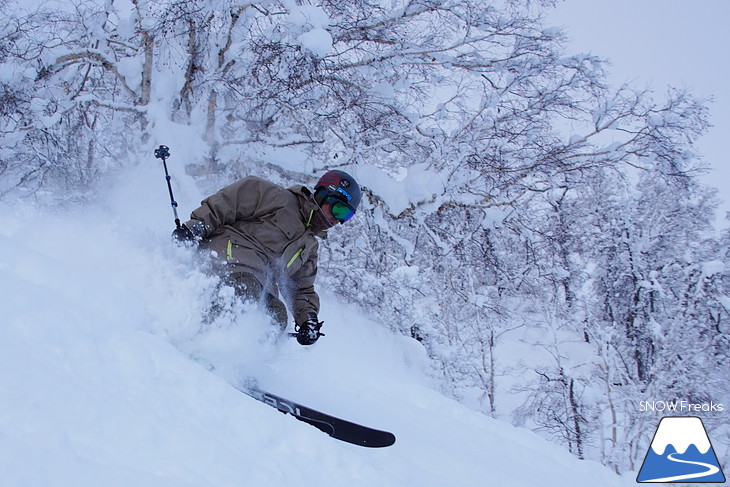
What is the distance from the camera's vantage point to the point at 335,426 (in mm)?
2666

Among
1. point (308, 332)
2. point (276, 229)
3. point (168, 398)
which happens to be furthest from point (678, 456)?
point (168, 398)

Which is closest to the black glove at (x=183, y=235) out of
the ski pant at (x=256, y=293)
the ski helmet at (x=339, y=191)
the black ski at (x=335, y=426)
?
the ski pant at (x=256, y=293)

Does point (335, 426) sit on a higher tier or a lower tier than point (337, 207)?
Answer: lower

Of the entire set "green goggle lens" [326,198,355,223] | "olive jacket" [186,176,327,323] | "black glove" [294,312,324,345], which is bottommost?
"black glove" [294,312,324,345]

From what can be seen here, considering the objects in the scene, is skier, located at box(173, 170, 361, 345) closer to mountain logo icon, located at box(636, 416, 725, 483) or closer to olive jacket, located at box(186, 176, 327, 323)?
olive jacket, located at box(186, 176, 327, 323)

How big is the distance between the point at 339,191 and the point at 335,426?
5.74 ft

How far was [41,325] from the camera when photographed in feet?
5.35

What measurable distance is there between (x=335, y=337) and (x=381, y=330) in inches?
69.1

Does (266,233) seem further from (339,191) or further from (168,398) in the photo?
(168,398)

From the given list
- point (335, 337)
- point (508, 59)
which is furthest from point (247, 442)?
point (508, 59)

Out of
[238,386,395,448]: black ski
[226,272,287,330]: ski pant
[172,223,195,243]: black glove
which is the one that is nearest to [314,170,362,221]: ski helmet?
[226,272,287,330]: ski pant

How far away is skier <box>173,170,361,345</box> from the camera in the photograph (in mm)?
3516

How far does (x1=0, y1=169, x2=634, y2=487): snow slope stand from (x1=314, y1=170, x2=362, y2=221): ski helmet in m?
1.03

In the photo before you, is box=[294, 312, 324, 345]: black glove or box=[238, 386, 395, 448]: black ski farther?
box=[294, 312, 324, 345]: black glove
